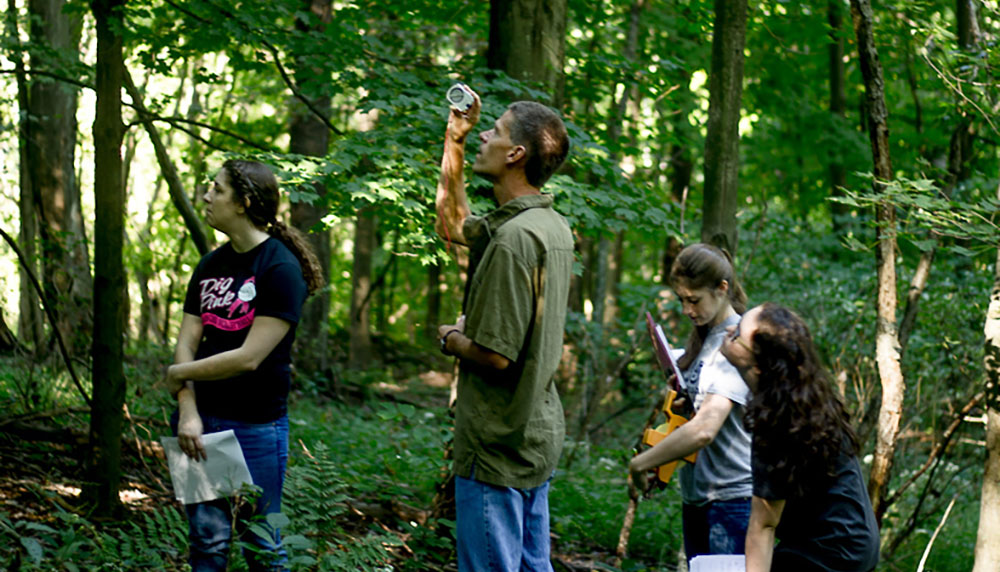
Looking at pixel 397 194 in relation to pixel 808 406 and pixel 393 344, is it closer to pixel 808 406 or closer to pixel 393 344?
pixel 808 406

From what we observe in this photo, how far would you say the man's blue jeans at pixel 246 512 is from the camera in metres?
3.33

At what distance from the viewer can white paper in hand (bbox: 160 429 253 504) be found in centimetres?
326

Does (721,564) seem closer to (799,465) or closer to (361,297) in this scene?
(799,465)

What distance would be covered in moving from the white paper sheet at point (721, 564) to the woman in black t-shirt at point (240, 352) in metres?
1.51

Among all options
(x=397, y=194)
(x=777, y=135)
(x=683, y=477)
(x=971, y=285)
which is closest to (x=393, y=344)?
(x=777, y=135)

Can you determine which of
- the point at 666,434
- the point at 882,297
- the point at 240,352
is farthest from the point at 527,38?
the point at 240,352

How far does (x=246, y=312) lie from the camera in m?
3.33

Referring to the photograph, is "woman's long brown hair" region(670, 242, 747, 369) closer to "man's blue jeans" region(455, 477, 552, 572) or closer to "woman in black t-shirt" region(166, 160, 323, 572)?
"man's blue jeans" region(455, 477, 552, 572)

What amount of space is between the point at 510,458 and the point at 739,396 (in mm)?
1008

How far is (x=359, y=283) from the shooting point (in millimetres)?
17516

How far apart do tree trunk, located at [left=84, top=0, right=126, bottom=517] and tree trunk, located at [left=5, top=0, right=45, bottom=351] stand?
3.04 metres

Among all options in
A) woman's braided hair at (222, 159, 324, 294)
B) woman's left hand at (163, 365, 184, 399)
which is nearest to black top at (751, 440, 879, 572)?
woman's braided hair at (222, 159, 324, 294)

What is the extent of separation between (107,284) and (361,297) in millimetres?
13061

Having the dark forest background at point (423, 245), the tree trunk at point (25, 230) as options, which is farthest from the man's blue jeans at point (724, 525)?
the tree trunk at point (25, 230)
